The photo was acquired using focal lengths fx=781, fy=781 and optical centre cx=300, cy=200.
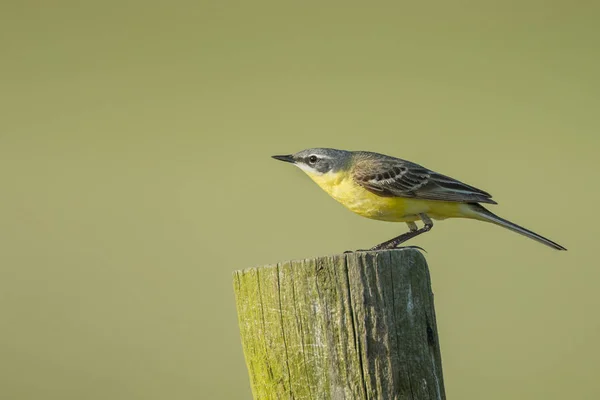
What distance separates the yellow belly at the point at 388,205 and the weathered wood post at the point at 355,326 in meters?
2.91

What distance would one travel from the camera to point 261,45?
15.1m

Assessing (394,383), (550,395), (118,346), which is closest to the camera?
(394,383)

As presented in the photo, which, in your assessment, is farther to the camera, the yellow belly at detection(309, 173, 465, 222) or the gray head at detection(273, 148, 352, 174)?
the gray head at detection(273, 148, 352, 174)

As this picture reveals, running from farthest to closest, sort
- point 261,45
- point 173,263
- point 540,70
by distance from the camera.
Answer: point 261,45
point 540,70
point 173,263

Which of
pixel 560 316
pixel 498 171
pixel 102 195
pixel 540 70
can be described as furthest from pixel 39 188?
pixel 540 70

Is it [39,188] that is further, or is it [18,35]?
[18,35]

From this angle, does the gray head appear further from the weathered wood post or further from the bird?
the weathered wood post

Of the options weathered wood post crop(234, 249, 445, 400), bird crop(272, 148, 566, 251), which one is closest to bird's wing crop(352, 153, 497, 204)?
bird crop(272, 148, 566, 251)

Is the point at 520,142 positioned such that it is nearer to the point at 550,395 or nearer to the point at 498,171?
the point at 498,171

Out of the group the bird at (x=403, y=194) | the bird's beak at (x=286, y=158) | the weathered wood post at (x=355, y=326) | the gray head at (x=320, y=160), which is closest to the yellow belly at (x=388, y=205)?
the bird at (x=403, y=194)

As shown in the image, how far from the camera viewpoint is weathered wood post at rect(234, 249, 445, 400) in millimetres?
3381

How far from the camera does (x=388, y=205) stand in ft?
21.1

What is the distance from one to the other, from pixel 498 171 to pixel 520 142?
83 centimetres

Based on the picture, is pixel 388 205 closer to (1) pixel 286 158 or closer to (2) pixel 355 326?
(1) pixel 286 158
